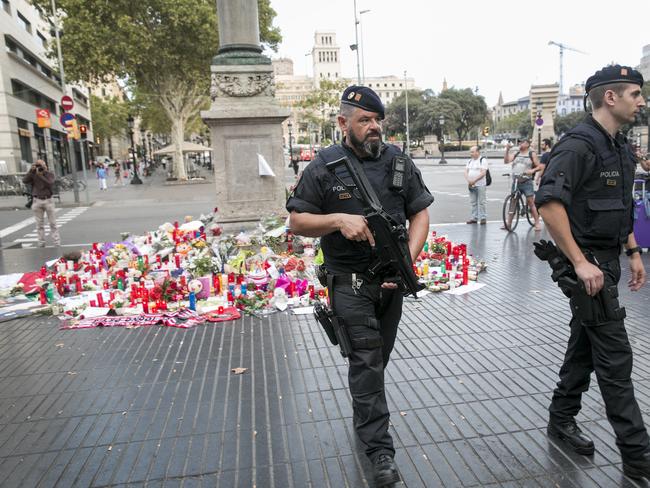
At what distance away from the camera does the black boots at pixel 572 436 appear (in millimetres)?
3088

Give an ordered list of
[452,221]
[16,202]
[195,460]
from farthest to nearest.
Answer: [16,202]
[452,221]
[195,460]

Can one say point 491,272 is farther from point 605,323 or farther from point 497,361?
point 605,323

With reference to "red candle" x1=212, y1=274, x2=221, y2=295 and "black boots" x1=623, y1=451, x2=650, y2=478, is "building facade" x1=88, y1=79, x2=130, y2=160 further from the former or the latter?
"black boots" x1=623, y1=451, x2=650, y2=478

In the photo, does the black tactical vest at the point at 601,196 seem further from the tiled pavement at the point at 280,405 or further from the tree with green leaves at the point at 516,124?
the tree with green leaves at the point at 516,124

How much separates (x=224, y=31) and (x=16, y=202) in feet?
63.9

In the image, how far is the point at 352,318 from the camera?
294 centimetres

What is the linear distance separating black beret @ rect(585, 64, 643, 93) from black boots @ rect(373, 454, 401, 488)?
89.5 inches

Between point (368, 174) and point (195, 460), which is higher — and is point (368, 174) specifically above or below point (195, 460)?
above

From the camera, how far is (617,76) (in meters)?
2.87

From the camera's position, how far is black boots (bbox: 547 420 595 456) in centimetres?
309

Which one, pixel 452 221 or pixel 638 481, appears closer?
pixel 638 481

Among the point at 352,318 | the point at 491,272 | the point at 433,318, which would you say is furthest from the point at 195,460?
the point at 491,272

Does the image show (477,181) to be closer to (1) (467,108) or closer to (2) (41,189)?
(2) (41,189)

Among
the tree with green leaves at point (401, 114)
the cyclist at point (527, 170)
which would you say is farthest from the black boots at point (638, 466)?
the tree with green leaves at point (401, 114)
